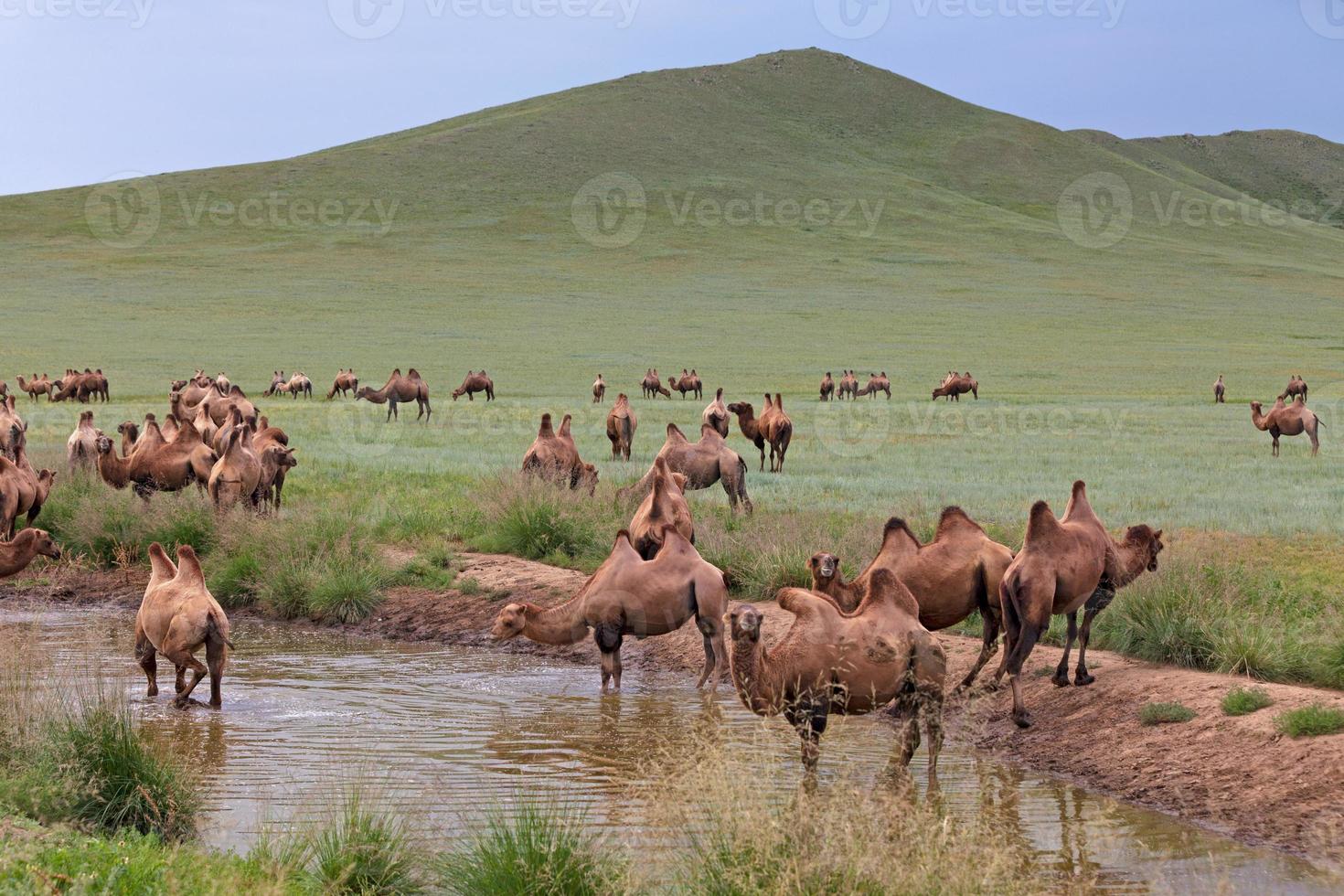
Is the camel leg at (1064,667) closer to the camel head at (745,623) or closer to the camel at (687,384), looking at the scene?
the camel head at (745,623)

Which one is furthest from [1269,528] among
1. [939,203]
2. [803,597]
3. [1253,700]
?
[939,203]

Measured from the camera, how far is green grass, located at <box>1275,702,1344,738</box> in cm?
893

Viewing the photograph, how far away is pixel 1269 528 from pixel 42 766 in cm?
1391

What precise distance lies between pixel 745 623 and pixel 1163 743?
3251 mm

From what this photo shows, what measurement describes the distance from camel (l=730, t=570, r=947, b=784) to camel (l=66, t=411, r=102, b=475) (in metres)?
15.0

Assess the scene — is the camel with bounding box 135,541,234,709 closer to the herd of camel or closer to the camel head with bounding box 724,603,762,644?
the herd of camel

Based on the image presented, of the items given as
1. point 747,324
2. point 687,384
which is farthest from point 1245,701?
point 747,324

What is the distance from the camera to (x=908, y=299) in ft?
274

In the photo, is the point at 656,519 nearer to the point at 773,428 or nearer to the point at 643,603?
the point at 643,603

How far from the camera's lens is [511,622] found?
11812 mm

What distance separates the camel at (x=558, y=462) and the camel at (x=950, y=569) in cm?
849

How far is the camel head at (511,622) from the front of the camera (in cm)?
1179

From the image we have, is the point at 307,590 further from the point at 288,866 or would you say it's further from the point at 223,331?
the point at 223,331

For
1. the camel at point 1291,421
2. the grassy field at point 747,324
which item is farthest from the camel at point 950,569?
the camel at point 1291,421
